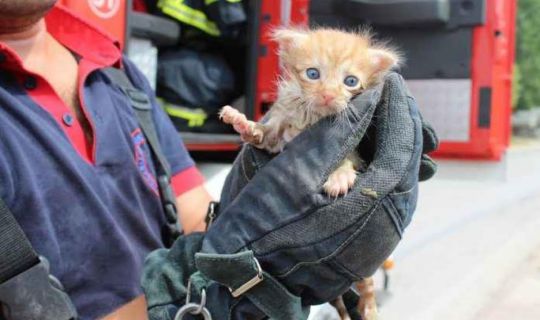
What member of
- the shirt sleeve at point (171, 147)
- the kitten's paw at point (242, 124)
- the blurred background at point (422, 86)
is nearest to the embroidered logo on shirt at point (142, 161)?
the shirt sleeve at point (171, 147)

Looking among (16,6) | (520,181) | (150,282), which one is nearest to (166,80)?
(16,6)

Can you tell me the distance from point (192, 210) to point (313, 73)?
2.39 feet

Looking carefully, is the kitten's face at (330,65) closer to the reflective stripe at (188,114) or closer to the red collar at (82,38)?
the red collar at (82,38)


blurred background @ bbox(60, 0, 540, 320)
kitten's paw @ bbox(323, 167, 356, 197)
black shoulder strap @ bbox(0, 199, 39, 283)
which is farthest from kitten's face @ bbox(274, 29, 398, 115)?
blurred background @ bbox(60, 0, 540, 320)

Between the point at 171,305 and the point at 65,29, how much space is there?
872mm

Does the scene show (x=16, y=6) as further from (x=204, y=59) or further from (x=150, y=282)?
(x=204, y=59)

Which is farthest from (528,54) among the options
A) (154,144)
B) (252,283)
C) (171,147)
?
(252,283)

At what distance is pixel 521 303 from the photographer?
2691 millimetres

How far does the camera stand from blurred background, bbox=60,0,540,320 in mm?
3131

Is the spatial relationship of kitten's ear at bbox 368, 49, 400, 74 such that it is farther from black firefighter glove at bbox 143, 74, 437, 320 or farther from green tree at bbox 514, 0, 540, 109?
green tree at bbox 514, 0, 540, 109

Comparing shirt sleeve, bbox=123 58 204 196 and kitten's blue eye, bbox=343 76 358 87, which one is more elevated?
kitten's blue eye, bbox=343 76 358 87

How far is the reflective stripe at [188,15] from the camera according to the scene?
10.8ft

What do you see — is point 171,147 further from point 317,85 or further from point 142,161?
point 317,85

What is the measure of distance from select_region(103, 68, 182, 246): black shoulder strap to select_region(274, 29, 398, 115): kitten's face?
0.51m
